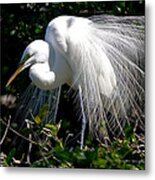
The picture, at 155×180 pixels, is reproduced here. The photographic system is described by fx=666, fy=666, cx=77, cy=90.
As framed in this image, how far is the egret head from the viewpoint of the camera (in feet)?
9.45

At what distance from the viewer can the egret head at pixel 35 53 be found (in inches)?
113

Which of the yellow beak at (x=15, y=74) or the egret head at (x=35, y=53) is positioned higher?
the egret head at (x=35, y=53)

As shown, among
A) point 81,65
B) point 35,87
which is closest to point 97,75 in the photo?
point 81,65

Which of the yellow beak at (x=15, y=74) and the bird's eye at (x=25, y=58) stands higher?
the bird's eye at (x=25, y=58)

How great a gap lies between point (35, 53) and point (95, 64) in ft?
0.88

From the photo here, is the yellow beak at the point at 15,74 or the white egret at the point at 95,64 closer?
the white egret at the point at 95,64

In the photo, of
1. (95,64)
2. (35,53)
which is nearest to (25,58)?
(35,53)

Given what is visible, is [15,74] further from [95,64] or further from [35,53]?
[95,64]

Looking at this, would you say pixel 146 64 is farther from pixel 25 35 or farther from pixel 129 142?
pixel 25 35

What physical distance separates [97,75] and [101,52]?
10 cm

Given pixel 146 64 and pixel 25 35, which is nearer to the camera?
pixel 146 64

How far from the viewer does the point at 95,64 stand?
2832mm

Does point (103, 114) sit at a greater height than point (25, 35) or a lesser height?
lesser

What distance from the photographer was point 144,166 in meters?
2.71
